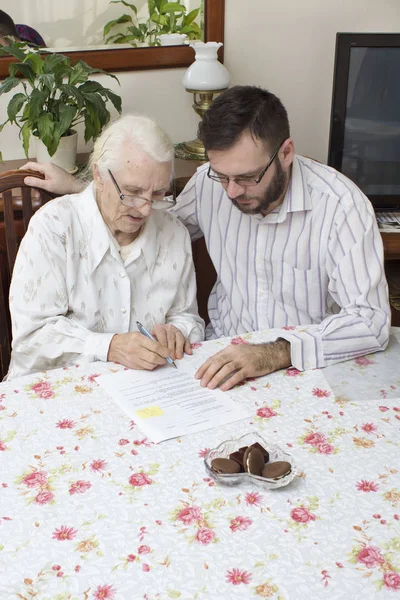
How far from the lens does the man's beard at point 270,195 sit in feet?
5.79

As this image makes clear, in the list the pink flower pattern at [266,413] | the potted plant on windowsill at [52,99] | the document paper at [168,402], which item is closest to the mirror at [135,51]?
the potted plant on windowsill at [52,99]

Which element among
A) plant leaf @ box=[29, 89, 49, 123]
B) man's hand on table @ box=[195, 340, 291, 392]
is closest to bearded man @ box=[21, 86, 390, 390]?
man's hand on table @ box=[195, 340, 291, 392]

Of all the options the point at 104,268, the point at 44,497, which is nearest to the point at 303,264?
the point at 104,268

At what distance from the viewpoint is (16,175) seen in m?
1.83

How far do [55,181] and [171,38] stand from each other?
92 cm

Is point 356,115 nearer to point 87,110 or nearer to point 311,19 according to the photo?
point 311,19

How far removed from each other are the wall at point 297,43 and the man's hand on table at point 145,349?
1399 millimetres

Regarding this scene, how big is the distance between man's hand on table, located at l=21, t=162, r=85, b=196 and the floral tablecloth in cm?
64

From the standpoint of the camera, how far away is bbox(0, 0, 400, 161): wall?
254 centimetres

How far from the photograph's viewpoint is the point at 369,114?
2.47 metres

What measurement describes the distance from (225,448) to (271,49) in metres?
1.85

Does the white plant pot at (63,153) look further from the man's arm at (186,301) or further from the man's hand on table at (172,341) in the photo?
the man's hand on table at (172,341)

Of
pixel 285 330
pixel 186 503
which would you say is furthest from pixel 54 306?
pixel 186 503

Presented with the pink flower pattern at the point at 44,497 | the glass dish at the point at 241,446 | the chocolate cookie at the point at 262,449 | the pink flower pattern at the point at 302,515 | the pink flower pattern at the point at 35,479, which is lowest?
the pink flower pattern at the point at 302,515
